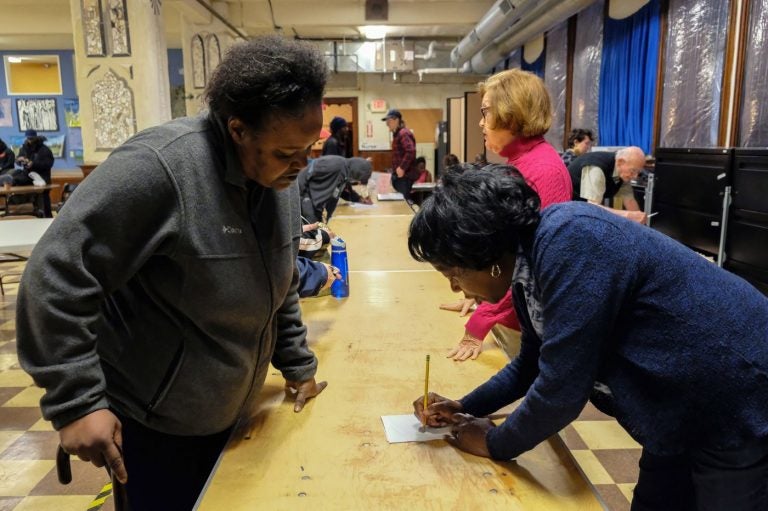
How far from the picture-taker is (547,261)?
0.86 metres

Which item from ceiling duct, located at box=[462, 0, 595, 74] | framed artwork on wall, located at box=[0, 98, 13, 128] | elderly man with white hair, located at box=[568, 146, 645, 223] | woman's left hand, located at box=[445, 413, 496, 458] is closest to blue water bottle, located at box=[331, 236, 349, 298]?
woman's left hand, located at box=[445, 413, 496, 458]

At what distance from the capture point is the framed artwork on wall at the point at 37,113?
12133 millimetres

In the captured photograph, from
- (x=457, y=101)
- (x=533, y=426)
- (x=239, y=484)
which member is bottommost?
(x=239, y=484)

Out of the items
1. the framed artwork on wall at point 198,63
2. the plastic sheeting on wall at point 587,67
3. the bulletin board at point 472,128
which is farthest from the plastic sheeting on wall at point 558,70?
the framed artwork on wall at point 198,63

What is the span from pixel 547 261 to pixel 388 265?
1937mm

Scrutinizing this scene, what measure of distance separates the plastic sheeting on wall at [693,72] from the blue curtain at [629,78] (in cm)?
28

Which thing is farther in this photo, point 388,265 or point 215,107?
point 388,265

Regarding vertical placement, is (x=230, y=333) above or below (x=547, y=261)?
below

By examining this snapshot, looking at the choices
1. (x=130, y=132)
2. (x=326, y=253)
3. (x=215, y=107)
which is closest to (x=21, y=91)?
(x=130, y=132)

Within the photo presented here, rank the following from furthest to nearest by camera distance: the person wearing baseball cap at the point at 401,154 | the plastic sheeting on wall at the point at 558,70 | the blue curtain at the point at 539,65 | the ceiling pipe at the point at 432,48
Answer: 1. the ceiling pipe at the point at 432,48
2. the blue curtain at the point at 539,65
3. the plastic sheeting on wall at the point at 558,70
4. the person wearing baseball cap at the point at 401,154

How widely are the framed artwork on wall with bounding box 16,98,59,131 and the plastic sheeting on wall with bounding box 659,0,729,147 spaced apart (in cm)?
1170

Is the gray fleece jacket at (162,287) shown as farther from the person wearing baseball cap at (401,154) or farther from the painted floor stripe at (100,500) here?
the person wearing baseball cap at (401,154)

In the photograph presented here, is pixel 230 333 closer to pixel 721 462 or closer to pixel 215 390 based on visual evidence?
pixel 215 390

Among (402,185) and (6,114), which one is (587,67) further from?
(6,114)
